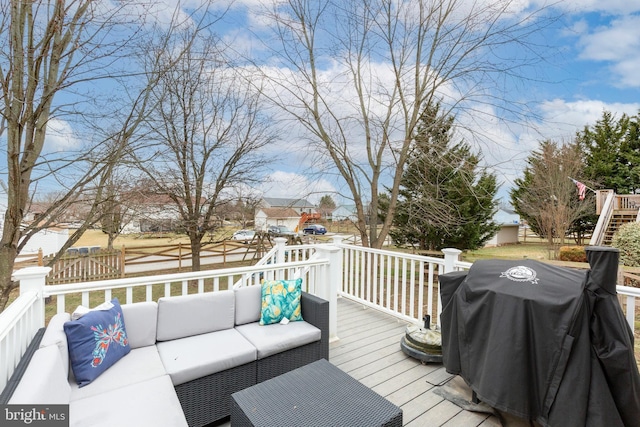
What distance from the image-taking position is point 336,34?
6379mm

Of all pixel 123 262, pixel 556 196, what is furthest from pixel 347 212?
pixel 556 196

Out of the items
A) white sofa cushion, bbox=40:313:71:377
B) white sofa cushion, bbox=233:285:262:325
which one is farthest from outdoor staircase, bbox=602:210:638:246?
white sofa cushion, bbox=40:313:71:377

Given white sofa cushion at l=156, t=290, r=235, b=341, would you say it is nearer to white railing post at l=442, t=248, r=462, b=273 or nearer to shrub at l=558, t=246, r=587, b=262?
white railing post at l=442, t=248, r=462, b=273

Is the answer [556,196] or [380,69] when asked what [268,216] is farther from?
[556,196]

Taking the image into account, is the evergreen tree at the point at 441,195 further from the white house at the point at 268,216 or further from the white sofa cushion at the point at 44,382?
the white sofa cushion at the point at 44,382

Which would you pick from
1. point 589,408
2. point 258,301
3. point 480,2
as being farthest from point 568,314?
point 480,2

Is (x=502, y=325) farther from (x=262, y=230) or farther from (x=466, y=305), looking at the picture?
(x=262, y=230)

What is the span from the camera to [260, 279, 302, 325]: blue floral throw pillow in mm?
2895

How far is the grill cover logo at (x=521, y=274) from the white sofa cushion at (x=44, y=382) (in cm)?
267

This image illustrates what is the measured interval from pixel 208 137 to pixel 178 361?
616 centimetres

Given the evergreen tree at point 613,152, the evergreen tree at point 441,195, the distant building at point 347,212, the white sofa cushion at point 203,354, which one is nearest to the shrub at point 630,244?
the evergreen tree at point 441,195

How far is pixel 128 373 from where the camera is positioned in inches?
78.6
